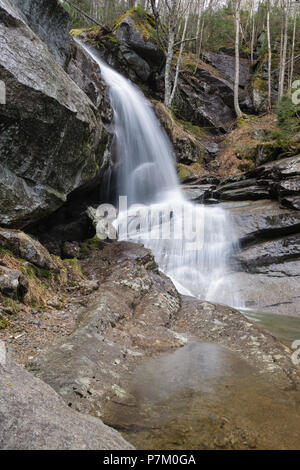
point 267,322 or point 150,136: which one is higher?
point 150,136

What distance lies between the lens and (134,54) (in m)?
15.1

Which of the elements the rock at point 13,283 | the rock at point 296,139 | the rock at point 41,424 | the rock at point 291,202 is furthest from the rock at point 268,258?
the rock at point 41,424

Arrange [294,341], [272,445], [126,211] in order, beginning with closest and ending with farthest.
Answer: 1. [272,445]
2. [294,341]
3. [126,211]

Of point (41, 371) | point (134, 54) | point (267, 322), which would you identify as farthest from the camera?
point (134, 54)

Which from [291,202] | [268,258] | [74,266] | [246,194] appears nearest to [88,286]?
[74,266]

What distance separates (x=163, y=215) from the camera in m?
9.64

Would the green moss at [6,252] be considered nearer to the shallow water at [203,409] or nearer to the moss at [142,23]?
the shallow water at [203,409]

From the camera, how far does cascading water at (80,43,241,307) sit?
7.60 metres

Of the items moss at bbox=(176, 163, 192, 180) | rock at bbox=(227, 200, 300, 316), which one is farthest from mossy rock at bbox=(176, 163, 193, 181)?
rock at bbox=(227, 200, 300, 316)

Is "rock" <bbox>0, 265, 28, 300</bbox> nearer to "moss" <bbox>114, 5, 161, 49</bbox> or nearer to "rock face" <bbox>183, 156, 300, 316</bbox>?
"rock face" <bbox>183, 156, 300, 316</bbox>

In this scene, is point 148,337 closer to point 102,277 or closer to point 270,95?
point 102,277

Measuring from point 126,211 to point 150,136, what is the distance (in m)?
3.97

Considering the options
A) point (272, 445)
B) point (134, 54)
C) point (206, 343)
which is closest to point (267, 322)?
point (206, 343)

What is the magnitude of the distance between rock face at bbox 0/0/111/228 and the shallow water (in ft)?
11.6
